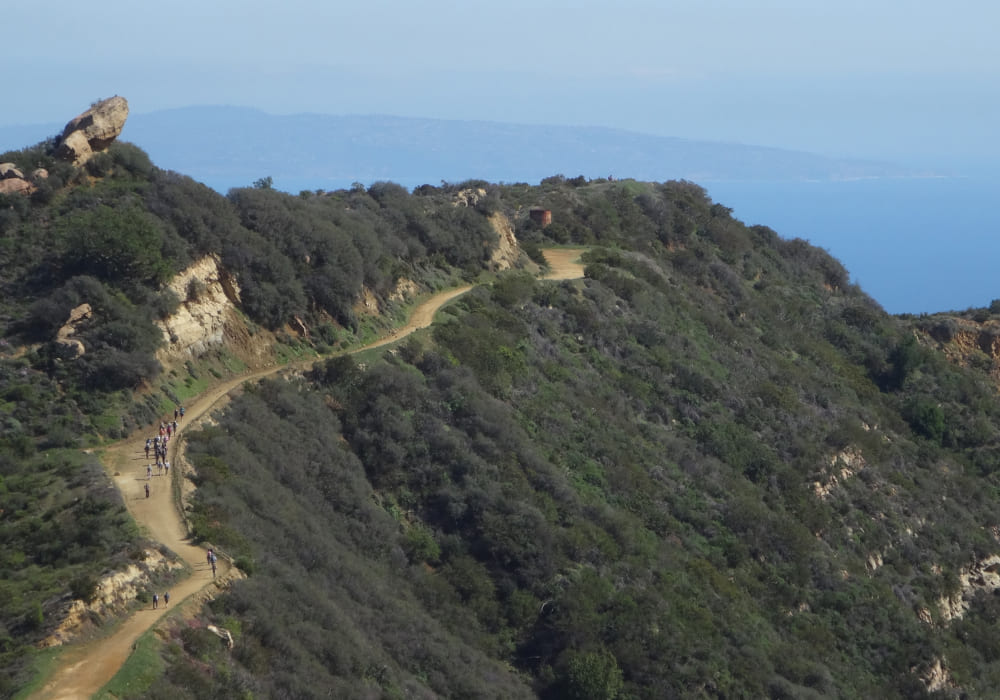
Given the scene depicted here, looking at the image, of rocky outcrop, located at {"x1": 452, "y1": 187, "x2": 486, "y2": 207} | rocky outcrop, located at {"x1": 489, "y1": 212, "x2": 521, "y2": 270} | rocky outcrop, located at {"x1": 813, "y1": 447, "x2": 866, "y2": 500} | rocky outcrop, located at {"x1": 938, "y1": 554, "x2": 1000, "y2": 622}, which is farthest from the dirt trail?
rocky outcrop, located at {"x1": 938, "y1": 554, "x2": 1000, "y2": 622}

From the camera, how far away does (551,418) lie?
36.1 metres

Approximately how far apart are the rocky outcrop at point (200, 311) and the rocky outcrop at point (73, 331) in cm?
223

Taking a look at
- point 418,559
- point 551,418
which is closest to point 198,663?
point 418,559


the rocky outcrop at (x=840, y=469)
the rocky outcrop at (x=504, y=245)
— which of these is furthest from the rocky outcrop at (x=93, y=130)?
the rocky outcrop at (x=840, y=469)

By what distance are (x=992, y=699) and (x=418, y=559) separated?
743 inches

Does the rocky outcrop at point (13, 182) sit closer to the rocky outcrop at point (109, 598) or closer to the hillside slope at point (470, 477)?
the hillside slope at point (470, 477)

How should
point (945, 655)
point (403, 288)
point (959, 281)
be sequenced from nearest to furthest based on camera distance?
point (945, 655) < point (403, 288) < point (959, 281)

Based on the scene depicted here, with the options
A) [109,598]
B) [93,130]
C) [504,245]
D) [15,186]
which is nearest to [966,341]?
[504,245]

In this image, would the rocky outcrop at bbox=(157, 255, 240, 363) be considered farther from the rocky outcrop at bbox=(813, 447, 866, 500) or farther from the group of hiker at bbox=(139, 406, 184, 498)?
the rocky outcrop at bbox=(813, 447, 866, 500)

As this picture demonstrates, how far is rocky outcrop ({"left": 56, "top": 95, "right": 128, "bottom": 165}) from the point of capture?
3528cm

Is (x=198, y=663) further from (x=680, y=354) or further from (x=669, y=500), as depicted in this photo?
(x=680, y=354)

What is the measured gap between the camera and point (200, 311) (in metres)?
32.6

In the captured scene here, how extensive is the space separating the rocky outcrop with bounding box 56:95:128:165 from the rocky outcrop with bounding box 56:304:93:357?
28.9 feet

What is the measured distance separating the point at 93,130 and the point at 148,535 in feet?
65.3
